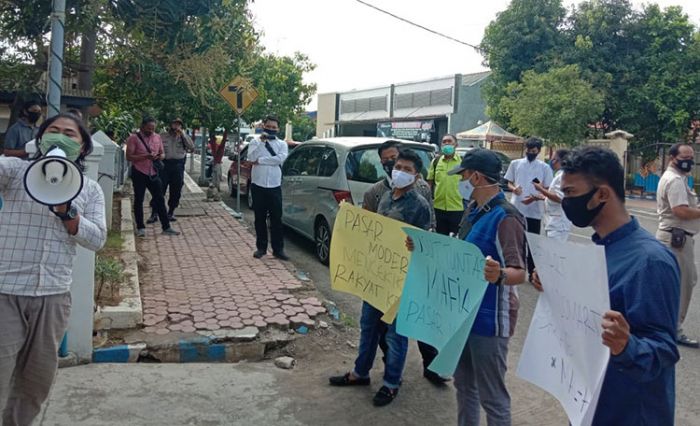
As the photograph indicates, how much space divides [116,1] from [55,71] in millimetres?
2597

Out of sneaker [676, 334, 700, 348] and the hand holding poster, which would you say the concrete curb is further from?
sneaker [676, 334, 700, 348]

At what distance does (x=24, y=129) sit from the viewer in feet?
21.7

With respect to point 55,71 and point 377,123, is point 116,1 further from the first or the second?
point 377,123

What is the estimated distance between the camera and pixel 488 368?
10.3 feet

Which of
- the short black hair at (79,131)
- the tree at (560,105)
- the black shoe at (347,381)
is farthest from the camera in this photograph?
the tree at (560,105)

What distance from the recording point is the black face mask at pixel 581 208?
2.24 metres

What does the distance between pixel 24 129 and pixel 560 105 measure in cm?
2125

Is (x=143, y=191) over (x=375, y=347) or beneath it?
over

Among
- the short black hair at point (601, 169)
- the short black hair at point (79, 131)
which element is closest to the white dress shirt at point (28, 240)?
the short black hair at point (79, 131)

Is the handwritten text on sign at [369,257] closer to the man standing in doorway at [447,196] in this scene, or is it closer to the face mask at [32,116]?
the man standing in doorway at [447,196]

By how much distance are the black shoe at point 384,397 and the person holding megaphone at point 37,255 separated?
2.10 metres

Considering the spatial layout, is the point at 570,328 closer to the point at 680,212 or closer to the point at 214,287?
the point at 680,212

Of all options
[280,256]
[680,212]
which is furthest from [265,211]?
[680,212]

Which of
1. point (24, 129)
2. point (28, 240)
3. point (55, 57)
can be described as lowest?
point (28, 240)
